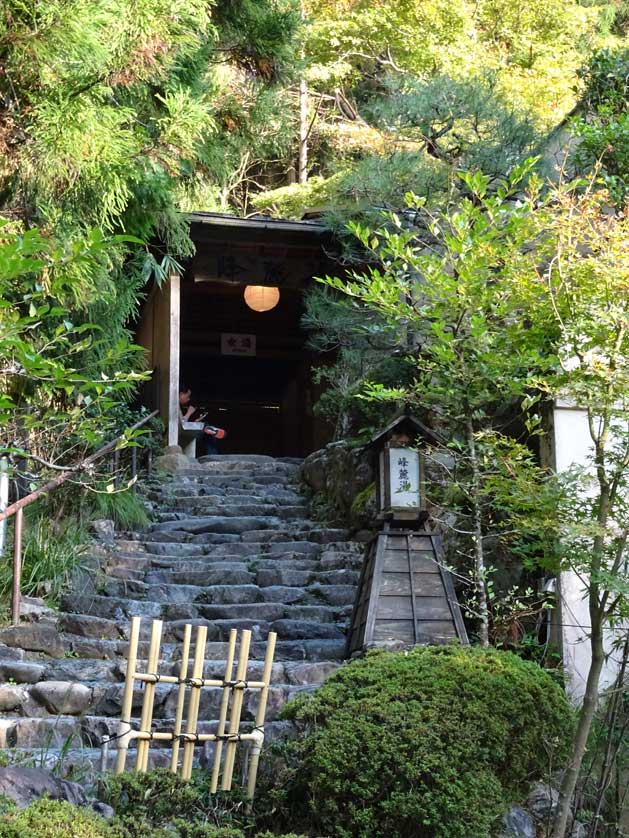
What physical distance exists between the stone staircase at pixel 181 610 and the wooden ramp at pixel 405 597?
460 mm

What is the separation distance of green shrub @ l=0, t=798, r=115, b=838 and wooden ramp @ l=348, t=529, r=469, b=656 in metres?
2.83

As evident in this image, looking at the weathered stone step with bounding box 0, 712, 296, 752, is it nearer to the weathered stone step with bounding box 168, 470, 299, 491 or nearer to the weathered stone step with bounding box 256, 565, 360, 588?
the weathered stone step with bounding box 256, 565, 360, 588

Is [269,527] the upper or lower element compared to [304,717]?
upper

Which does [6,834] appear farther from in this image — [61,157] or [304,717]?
[61,157]

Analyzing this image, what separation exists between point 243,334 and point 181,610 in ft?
33.5

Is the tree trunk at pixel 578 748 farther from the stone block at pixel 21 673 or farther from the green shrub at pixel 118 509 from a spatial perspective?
the green shrub at pixel 118 509

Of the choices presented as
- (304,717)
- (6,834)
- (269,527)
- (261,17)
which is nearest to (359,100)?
(261,17)

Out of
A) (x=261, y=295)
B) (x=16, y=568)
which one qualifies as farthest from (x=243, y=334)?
(x=16, y=568)

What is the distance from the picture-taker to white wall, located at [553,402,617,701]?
7215 mm

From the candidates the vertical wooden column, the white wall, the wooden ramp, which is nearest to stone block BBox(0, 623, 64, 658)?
the wooden ramp

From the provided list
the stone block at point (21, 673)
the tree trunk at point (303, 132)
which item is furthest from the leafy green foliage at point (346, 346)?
the tree trunk at point (303, 132)

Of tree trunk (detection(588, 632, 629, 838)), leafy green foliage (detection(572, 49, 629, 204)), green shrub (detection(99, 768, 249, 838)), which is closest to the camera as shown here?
green shrub (detection(99, 768, 249, 838))

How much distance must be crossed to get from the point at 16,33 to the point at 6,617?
417cm

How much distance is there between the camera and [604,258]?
538 cm
